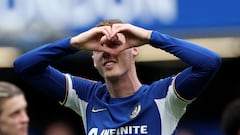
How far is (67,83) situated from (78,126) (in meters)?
6.33

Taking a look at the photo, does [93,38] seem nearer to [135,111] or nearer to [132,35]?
[132,35]

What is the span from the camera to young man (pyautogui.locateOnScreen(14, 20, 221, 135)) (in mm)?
4309

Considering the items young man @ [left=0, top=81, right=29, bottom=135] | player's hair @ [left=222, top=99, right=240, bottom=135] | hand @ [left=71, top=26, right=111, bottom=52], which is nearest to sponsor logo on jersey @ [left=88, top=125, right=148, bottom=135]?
hand @ [left=71, top=26, right=111, bottom=52]

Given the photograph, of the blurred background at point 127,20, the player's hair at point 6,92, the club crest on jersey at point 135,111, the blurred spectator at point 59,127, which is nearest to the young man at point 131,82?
the club crest on jersey at point 135,111

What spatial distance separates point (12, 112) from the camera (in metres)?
3.85

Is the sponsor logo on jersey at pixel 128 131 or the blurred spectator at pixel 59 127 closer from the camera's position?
the sponsor logo on jersey at pixel 128 131

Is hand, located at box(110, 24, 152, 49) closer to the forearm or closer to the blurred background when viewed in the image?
the forearm

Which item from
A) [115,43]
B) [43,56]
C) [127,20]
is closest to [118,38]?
[115,43]

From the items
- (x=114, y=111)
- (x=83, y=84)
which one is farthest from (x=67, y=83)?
(x=114, y=111)

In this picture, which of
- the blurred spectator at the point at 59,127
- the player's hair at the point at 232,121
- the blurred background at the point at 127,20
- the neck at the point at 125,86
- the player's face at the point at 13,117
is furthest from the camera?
the blurred spectator at the point at 59,127

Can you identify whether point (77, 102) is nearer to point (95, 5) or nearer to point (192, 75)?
point (192, 75)

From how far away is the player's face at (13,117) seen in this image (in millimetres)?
3777

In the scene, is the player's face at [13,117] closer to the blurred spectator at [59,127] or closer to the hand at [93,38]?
the hand at [93,38]

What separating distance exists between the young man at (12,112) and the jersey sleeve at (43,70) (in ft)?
2.08
